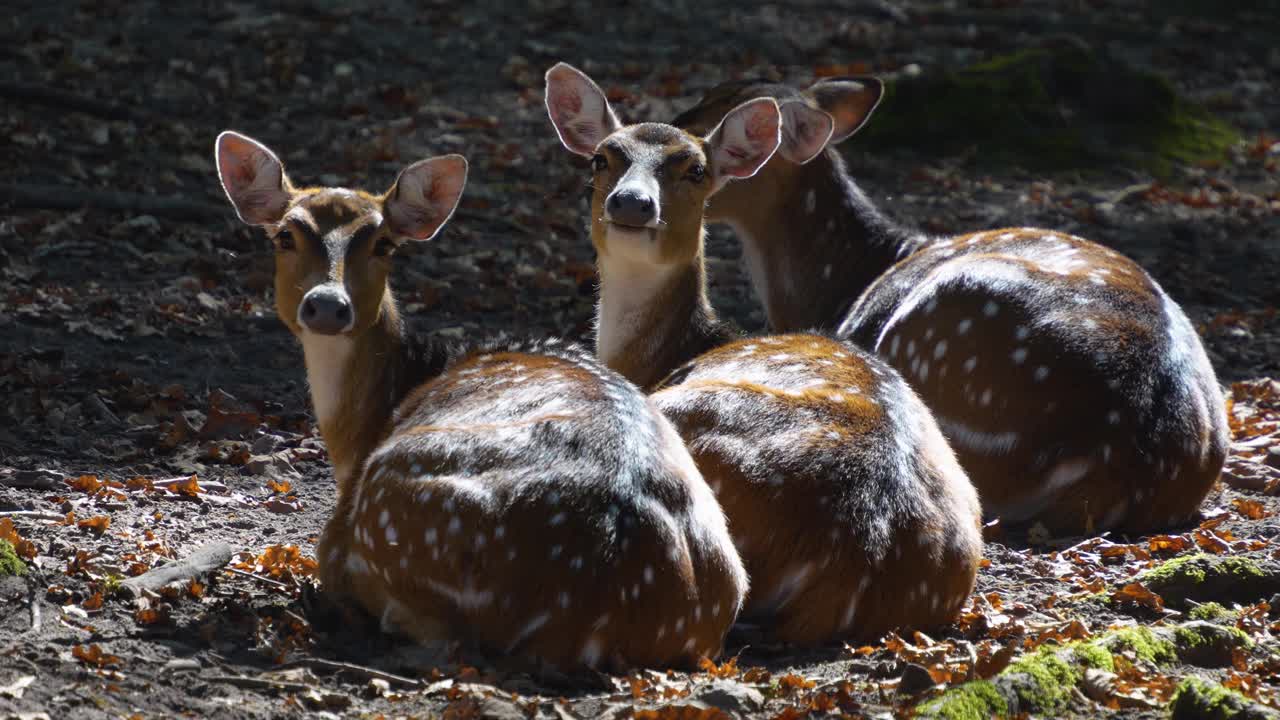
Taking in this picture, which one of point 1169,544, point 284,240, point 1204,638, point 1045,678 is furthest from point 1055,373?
point 284,240

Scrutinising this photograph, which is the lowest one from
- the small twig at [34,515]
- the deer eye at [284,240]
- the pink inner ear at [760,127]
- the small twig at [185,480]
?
the small twig at [185,480]

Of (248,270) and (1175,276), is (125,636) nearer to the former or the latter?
(248,270)

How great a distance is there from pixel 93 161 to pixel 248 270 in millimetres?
1978

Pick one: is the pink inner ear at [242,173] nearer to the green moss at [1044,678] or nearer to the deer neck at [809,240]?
the deer neck at [809,240]

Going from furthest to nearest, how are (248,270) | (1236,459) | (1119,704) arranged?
(248,270)
(1236,459)
(1119,704)

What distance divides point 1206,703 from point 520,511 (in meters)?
1.86

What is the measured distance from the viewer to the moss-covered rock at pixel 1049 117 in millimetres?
12359

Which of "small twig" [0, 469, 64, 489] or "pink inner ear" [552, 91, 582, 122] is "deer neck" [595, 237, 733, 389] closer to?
"pink inner ear" [552, 91, 582, 122]

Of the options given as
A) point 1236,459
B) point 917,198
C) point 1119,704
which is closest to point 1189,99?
point 917,198

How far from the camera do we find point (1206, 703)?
3.82 m

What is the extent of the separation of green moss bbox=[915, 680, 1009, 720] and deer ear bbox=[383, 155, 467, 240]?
2.65 metres

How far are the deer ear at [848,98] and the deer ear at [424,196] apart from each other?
2.83m

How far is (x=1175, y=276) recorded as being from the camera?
1014 centimetres

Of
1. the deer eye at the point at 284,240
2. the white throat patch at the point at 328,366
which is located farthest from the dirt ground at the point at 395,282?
the deer eye at the point at 284,240
